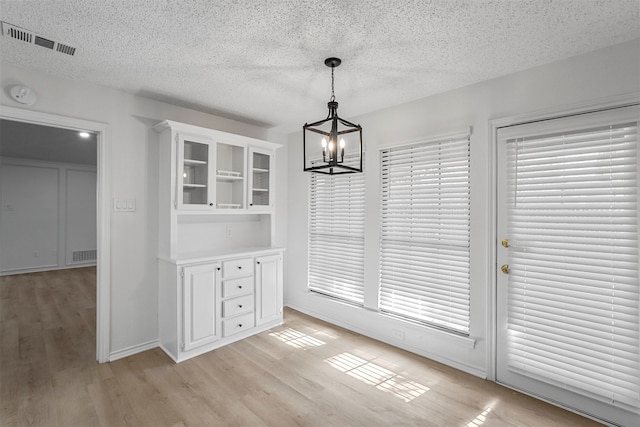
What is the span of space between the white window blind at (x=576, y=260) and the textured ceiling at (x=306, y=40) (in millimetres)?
735

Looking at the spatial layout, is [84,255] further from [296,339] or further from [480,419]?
[480,419]

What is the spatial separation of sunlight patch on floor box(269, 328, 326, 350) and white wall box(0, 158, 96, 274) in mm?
6641

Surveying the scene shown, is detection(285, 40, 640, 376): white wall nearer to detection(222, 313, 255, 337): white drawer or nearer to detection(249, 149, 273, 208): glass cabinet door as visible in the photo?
detection(222, 313, 255, 337): white drawer

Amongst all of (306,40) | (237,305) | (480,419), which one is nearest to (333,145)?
(306,40)

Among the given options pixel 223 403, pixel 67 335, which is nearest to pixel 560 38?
pixel 223 403

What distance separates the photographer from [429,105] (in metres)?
3.10

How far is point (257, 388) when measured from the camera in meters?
2.54

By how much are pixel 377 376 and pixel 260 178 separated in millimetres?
2500

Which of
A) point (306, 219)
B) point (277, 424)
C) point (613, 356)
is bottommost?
point (277, 424)

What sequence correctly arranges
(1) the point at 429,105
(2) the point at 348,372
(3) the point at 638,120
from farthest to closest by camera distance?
(1) the point at 429,105 < (2) the point at 348,372 < (3) the point at 638,120

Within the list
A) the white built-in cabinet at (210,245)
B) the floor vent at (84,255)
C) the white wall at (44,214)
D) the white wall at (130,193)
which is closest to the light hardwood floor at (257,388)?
the white built-in cabinet at (210,245)

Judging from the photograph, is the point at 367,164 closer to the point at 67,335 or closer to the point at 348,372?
the point at 348,372

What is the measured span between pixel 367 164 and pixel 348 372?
215 cm

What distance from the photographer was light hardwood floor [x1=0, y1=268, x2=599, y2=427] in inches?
85.9
